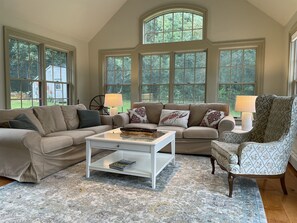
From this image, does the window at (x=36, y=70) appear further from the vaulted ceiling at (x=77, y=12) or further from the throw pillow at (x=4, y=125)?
the throw pillow at (x=4, y=125)

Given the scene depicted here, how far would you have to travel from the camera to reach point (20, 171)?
9.11ft

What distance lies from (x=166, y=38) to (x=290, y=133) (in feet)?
12.7

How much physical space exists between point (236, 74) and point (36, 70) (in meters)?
4.26

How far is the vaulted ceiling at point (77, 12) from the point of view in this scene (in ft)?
13.2

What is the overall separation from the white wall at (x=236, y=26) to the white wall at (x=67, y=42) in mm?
1124

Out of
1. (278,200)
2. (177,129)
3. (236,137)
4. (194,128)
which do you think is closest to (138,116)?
(177,129)

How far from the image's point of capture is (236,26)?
16.3ft

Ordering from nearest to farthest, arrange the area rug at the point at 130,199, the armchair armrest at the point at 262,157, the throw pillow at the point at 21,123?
the area rug at the point at 130,199 → the armchair armrest at the point at 262,157 → the throw pillow at the point at 21,123

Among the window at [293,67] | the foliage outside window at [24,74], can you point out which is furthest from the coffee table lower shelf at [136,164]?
the window at [293,67]

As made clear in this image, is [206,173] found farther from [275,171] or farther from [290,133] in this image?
[290,133]

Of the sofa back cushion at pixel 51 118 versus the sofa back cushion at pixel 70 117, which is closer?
the sofa back cushion at pixel 51 118

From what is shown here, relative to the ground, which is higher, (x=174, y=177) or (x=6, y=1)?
(x=6, y=1)

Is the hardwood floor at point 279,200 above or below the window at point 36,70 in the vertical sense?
below

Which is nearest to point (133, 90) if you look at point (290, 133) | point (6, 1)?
point (6, 1)
